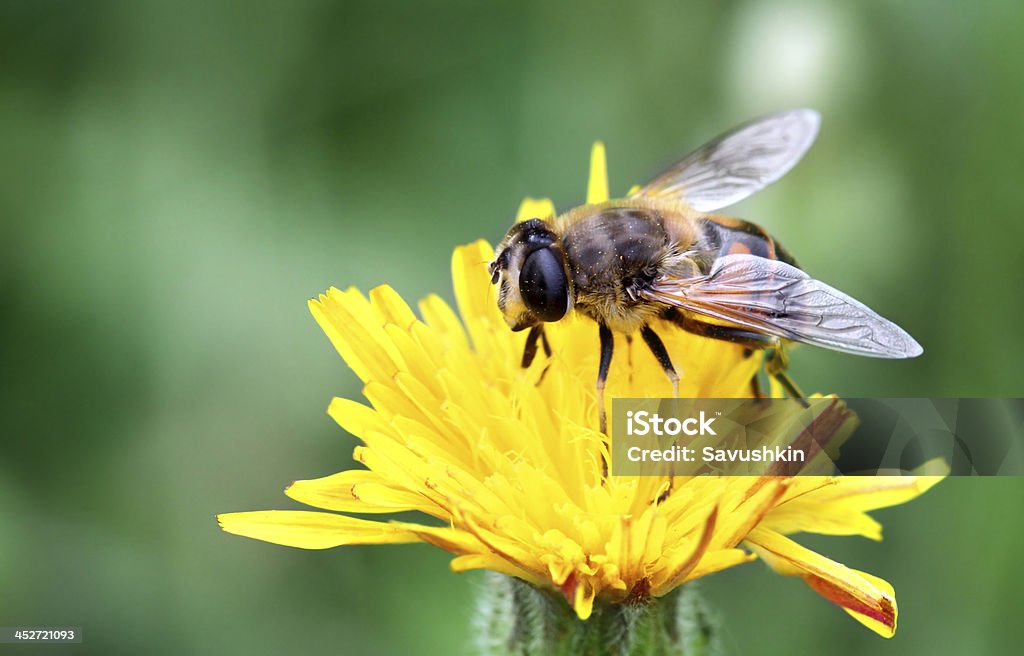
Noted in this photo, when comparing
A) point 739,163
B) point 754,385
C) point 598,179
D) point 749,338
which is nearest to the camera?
point 749,338

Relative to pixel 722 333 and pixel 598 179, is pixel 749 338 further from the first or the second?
pixel 598 179

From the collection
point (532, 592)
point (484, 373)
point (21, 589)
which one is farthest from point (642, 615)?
point (21, 589)

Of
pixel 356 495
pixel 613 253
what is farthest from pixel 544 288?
pixel 356 495

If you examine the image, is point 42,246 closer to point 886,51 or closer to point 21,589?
point 21,589

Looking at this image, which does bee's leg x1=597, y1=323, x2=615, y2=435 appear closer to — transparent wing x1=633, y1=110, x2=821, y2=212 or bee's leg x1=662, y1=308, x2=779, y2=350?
bee's leg x1=662, y1=308, x2=779, y2=350

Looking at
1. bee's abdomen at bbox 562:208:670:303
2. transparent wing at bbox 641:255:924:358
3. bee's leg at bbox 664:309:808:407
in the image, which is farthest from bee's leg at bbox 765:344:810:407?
bee's abdomen at bbox 562:208:670:303

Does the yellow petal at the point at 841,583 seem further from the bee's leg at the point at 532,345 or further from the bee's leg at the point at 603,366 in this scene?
the bee's leg at the point at 532,345
